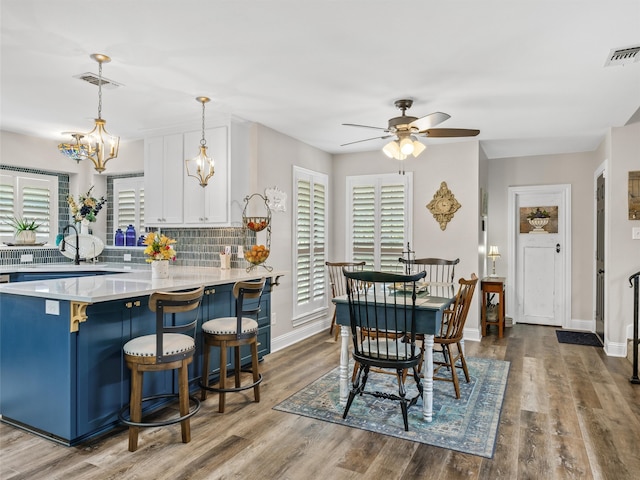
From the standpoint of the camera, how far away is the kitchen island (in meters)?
2.62

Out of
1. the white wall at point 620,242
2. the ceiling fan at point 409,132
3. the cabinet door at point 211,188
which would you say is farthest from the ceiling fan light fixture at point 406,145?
the white wall at point 620,242

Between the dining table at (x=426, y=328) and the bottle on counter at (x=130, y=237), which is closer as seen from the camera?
the dining table at (x=426, y=328)

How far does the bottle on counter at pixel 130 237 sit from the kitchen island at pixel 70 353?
8.32 feet

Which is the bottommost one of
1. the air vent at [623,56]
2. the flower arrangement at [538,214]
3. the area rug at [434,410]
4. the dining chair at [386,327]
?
the area rug at [434,410]

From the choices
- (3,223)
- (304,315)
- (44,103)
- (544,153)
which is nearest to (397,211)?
(304,315)

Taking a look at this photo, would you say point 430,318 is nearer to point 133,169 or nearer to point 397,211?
point 397,211

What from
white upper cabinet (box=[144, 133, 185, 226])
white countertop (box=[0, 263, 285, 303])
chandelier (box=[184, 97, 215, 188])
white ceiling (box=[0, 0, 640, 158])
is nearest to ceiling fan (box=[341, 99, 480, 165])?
white ceiling (box=[0, 0, 640, 158])

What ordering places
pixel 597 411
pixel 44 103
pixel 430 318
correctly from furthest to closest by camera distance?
pixel 44 103 < pixel 597 411 < pixel 430 318

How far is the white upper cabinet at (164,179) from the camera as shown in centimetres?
487

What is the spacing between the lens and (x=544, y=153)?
20.5 feet

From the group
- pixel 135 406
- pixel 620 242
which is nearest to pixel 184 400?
pixel 135 406

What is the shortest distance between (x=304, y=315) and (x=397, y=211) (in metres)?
1.91

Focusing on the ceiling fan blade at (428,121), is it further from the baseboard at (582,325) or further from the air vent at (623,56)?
the baseboard at (582,325)

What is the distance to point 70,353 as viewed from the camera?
2607 millimetres
